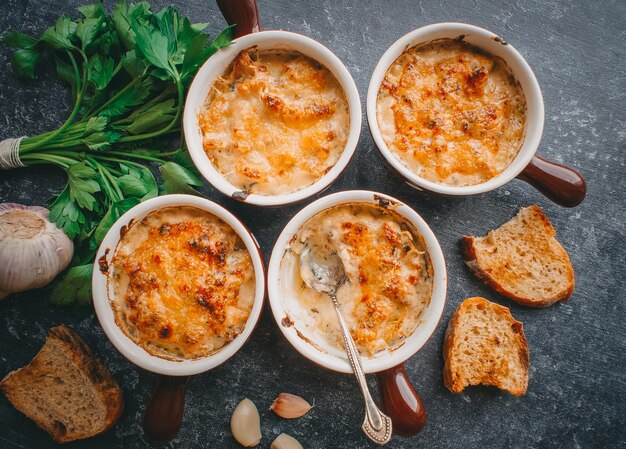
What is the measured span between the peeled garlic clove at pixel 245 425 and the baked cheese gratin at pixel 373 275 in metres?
0.52

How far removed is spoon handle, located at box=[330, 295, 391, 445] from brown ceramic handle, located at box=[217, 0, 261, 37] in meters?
1.25

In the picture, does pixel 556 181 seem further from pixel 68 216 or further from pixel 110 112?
pixel 68 216

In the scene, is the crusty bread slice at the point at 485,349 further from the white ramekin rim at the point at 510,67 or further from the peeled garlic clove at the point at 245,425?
the peeled garlic clove at the point at 245,425

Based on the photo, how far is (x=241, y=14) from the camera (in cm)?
202

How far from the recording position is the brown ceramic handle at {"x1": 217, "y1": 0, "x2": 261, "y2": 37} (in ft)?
6.56

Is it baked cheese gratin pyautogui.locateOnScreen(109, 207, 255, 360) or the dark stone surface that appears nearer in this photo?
baked cheese gratin pyautogui.locateOnScreen(109, 207, 255, 360)

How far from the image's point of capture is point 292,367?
2.27 m

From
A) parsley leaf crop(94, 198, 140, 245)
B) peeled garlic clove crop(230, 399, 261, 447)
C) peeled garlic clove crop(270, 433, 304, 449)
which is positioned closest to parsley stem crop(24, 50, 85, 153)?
parsley leaf crop(94, 198, 140, 245)

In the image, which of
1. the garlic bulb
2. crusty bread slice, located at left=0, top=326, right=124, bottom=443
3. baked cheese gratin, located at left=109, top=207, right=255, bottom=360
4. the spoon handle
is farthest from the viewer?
crusty bread slice, located at left=0, top=326, right=124, bottom=443

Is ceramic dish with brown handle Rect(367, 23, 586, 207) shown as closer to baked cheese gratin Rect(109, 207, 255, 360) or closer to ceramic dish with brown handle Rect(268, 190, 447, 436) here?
ceramic dish with brown handle Rect(268, 190, 447, 436)

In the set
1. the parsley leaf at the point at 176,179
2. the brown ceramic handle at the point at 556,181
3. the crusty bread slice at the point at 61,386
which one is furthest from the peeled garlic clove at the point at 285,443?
the brown ceramic handle at the point at 556,181

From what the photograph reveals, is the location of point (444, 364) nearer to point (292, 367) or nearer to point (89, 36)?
point (292, 367)

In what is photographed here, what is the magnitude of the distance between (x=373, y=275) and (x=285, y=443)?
0.87 metres

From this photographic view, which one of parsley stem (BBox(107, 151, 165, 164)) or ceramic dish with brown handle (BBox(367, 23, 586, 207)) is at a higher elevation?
ceramic dish with brown handle (BBox(367, 23, 586, 207))
